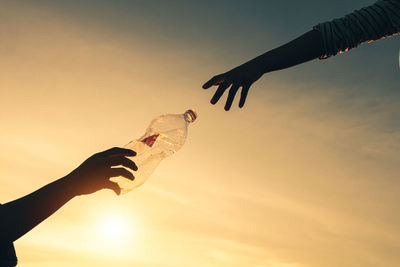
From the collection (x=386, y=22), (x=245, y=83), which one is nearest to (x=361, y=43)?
(x=386, y=22)

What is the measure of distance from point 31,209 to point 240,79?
1.59m

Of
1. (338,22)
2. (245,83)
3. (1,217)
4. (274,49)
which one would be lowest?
(1,217)

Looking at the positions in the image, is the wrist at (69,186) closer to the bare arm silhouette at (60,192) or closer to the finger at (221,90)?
the bare arm silhouette at (60,192)

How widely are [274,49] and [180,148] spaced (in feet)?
13.2

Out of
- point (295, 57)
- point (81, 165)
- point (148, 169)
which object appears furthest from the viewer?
point (148, 169)

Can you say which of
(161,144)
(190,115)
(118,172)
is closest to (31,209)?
(118,172)

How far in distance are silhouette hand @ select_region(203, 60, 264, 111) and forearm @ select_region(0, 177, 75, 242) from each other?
1.19 m

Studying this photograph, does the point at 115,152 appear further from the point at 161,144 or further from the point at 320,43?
the point at 161,144

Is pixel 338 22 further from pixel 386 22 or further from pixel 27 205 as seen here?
pixel 27 205

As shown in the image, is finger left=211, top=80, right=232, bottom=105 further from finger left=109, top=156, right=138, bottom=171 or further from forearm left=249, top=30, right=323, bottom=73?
finger left=109, top=156, right=138, bottom=171

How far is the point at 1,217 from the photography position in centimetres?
207

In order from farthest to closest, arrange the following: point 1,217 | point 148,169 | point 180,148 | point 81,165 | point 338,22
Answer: point 180,148 < point 148,169 < point 338,22 < point 81,165 < point 1,217

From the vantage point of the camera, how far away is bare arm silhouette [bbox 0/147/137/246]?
2.11 m

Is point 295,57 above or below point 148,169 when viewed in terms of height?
below
